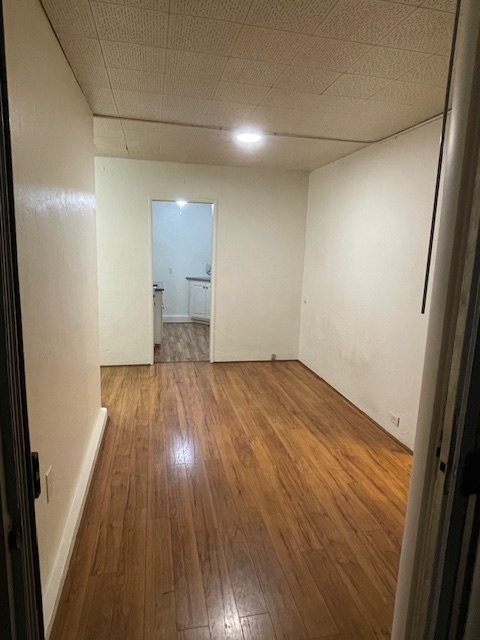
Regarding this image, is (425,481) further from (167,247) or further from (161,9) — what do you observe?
(167,247)

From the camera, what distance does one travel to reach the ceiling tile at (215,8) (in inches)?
59.3

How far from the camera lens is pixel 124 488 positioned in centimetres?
240

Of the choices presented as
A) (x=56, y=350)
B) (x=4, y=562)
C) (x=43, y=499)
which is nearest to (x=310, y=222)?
(x=56, y=350)

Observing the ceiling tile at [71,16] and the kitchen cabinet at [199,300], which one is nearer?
the ceiling tile at [71,16]

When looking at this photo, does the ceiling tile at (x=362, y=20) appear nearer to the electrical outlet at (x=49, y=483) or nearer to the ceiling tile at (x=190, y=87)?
the ceiling tile at (x=190, y=87)

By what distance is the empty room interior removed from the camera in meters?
1.55

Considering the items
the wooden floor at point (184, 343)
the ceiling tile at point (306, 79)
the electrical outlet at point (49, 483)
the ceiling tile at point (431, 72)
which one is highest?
the ceiling tile at point (306, 79)

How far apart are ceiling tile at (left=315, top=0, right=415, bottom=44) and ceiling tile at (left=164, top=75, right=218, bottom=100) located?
0.79 metres

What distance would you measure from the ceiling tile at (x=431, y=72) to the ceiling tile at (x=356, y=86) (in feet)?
0.45

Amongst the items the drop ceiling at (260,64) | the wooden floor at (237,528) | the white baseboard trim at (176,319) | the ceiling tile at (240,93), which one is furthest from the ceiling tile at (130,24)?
the white baseboard trim at (176,319)

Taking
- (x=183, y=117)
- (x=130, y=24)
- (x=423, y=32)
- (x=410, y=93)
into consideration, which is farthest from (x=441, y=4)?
(x=183, y=117)

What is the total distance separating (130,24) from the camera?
1.68 metres

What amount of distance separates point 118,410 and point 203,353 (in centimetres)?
212

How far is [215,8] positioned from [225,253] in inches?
132
